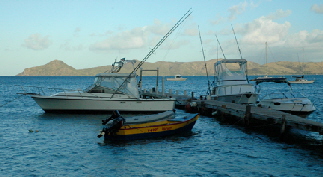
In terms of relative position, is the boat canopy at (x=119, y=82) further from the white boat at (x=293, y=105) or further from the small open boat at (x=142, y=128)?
the white boat at (x=293, y=105)

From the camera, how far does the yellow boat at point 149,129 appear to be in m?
21.2

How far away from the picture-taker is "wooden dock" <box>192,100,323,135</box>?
2010cm

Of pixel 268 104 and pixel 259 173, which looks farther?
A: pixel 268 104

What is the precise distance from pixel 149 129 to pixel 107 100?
33.4 feet

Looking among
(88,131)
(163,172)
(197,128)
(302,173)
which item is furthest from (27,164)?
(197,128)

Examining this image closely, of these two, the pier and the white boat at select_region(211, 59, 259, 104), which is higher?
the white boat at select_region(211, 59, 259, 104)

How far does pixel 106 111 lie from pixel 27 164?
50.0 ft

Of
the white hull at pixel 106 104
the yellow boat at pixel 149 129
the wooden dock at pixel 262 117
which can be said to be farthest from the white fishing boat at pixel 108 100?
the yellow boat at pixel 149 129

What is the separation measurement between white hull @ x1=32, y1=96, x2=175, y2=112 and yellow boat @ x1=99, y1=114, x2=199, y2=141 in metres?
7.53

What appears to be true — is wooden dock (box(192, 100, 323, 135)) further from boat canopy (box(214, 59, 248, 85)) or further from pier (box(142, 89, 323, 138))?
boat canopy (box(214, 59, 248, 85))

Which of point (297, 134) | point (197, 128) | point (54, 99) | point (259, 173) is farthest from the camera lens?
point (54, 99)

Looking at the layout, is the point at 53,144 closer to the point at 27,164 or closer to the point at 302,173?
the point at 27,164

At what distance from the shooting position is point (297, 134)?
24.0 meters

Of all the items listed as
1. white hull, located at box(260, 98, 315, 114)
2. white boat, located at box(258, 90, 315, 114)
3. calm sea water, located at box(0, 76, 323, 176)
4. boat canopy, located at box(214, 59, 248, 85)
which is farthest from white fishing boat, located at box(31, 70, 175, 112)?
white hull, located at box(260, 98, 315, 114)
